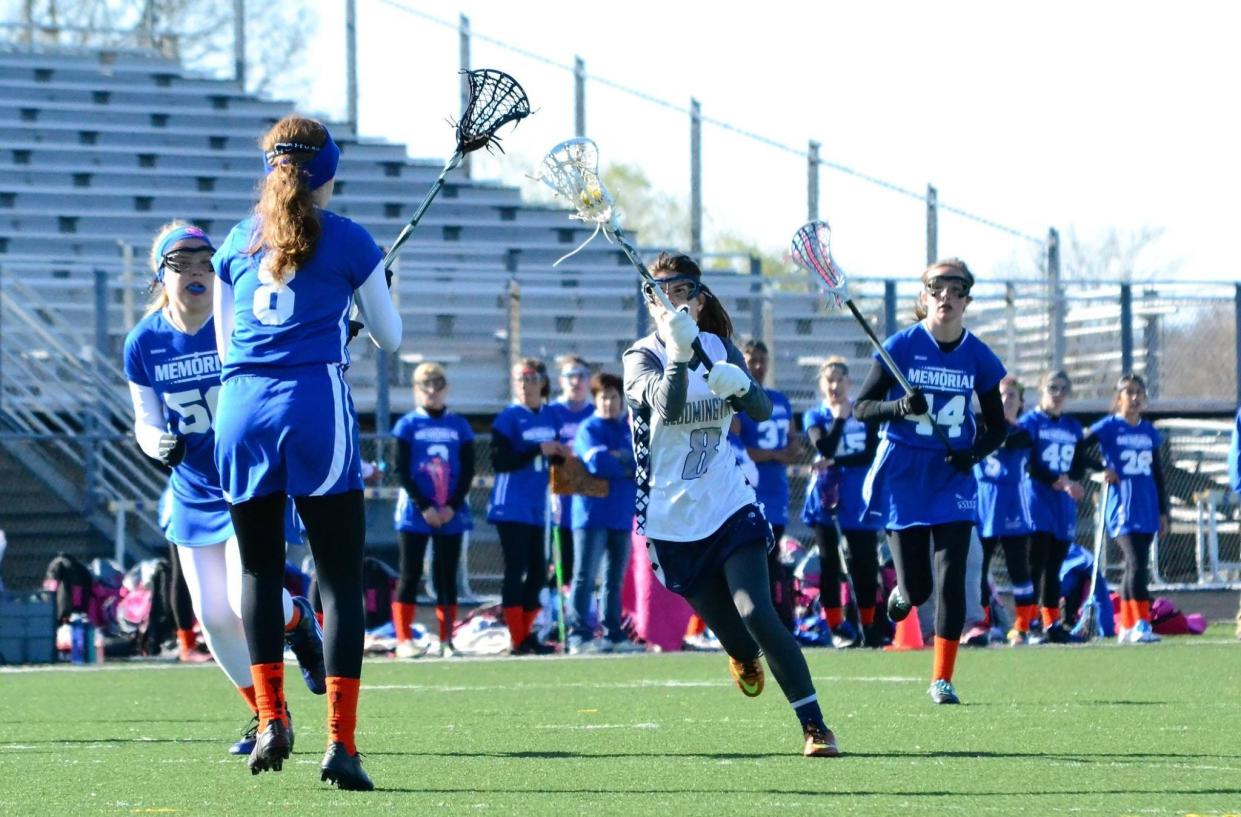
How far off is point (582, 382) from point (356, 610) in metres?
9.11

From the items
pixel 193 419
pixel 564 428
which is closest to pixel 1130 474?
pixel 564 428

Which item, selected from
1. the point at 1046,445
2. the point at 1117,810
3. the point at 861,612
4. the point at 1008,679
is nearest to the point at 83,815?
the point at 1117,810

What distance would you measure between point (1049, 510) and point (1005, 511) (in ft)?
1.09

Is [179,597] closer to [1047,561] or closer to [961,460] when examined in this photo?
[961,460]

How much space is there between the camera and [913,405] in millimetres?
8898

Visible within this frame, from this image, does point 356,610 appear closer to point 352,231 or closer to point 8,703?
point 352,231

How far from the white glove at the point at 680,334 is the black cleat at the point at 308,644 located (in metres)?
1.70

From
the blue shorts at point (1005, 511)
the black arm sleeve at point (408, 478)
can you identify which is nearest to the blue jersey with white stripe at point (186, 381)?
the black arm sleeve at point (408, 478)

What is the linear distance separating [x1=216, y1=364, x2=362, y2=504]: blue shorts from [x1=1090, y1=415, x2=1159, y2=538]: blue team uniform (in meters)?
10.1

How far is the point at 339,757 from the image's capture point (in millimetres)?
5805

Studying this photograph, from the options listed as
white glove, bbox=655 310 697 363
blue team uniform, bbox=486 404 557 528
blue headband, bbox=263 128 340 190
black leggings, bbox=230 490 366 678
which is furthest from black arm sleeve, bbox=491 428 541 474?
blue headband, bbox=263 128 340 190

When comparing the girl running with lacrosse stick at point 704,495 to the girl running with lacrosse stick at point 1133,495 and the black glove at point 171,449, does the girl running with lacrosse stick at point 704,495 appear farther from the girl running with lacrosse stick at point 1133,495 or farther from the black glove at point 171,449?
the girl running with lacrosse stick at point 1133,495

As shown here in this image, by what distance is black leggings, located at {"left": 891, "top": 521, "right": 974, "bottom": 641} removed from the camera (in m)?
8.79

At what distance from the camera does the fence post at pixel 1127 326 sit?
19.8 metres
